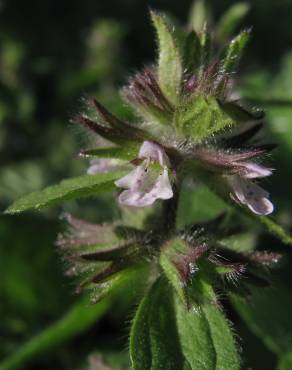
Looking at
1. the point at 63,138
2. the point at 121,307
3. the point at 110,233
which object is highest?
the point at 63,138

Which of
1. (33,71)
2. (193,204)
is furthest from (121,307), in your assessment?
(33,71)

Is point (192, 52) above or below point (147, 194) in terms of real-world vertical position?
above

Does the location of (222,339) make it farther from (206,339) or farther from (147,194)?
(147,194)

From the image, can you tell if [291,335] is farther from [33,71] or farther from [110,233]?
[33,71]

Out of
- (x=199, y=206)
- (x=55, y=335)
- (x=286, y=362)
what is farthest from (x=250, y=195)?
(x=55, y=335)

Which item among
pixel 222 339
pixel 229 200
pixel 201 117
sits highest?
pixel 201 117

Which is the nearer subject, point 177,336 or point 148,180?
point 148,180
